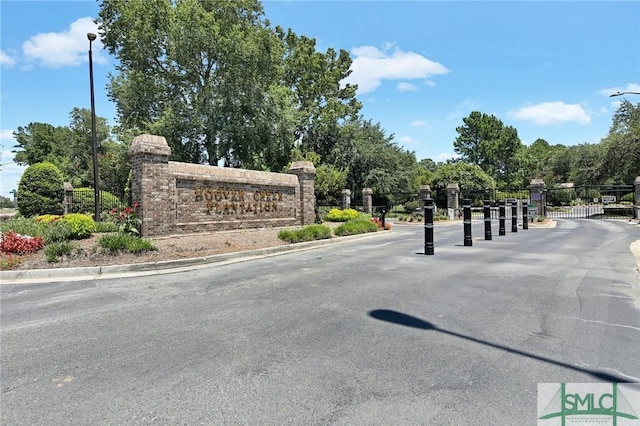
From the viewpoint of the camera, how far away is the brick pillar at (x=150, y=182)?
443 inches

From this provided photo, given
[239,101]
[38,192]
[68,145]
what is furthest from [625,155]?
[68,145]

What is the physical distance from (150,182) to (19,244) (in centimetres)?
345

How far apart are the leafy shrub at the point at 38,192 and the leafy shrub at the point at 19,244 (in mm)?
13319

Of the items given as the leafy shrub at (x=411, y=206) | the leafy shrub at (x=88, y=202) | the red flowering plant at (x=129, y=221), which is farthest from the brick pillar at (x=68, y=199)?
the leafy shrub at (x=411, y=206)

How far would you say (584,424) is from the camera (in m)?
2.82

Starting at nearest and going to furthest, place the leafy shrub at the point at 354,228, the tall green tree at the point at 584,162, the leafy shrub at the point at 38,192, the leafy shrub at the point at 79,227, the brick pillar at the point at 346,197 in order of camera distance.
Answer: the leafy shrub at the point at 79,227 → the leafy shrub at the point at 354,228 → the leafy shrub at the point at 38,192 → the brick pillar at the point at 346,197 → the tall green tree at the point at 584,162

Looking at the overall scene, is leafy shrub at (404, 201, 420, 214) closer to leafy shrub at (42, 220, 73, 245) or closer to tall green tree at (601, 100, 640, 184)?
tall green tree at (601, 100, 640, 184)

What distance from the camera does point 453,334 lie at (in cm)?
437

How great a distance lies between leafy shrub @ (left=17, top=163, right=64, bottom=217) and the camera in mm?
20953

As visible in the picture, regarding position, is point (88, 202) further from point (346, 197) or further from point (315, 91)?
point (315, 91)

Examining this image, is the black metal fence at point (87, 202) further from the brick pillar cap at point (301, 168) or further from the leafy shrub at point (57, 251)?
the leafy shrub at point (57, 251)

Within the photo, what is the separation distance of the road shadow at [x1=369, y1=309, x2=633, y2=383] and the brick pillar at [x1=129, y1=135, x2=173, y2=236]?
847 centimetres

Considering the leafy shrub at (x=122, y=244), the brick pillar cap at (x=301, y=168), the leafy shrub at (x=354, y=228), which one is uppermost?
the brick pillar cap at (x=301, y=168)

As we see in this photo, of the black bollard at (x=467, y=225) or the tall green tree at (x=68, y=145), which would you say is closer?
the black bollard at (x=467, y=225)
